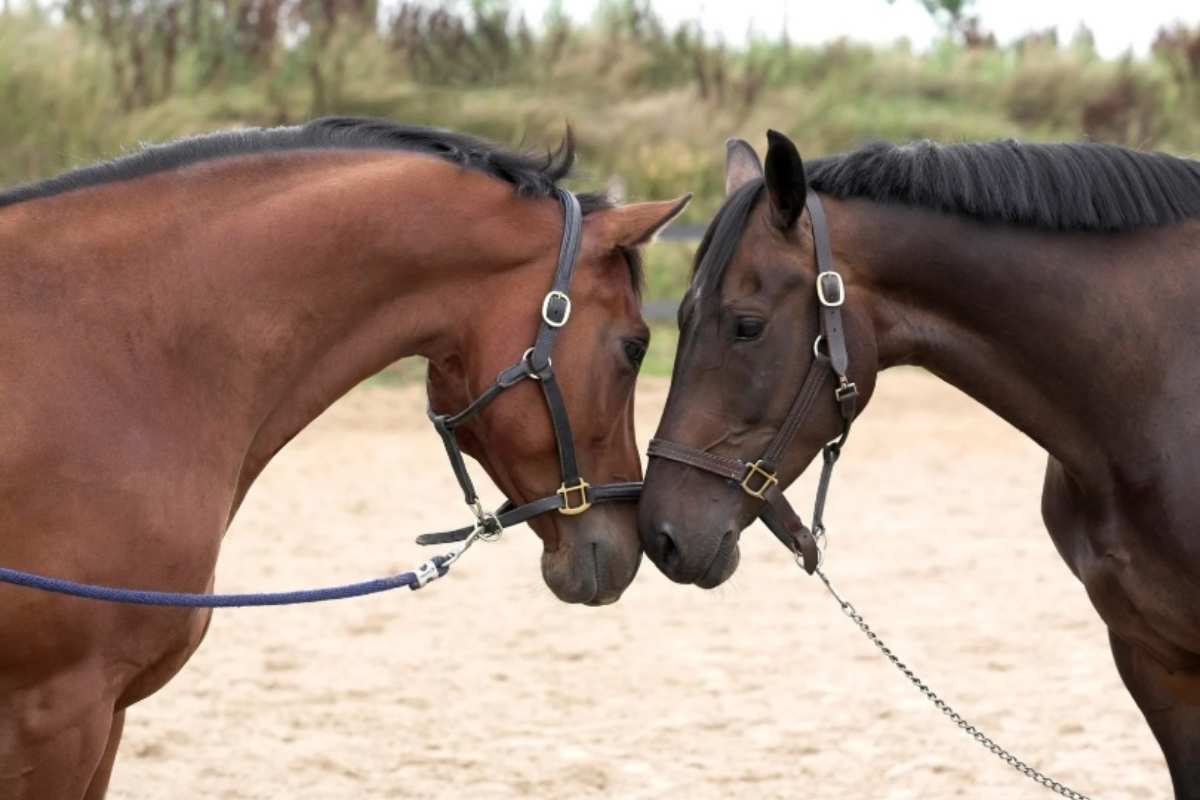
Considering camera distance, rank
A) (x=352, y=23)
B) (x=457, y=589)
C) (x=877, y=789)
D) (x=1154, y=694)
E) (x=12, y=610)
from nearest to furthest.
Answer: (x=12, y=610)
(x=1154, y=694)
(x=877, y=789)
(x=457, y=589)
(x=352, y=23)

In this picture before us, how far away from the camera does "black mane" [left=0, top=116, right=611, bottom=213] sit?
3.29 meters

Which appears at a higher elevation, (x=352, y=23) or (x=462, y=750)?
(x=352, y=23)

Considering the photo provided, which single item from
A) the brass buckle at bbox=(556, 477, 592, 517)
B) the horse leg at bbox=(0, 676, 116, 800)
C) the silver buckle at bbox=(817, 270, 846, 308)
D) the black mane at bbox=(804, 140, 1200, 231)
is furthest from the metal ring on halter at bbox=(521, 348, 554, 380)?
the horse leg at bbox=(0, 676, 116, 800)

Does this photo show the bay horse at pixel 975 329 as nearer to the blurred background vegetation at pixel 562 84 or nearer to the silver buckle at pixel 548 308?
the silver buckle at pixel 548 308

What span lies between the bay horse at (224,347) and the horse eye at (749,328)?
0.78 ft

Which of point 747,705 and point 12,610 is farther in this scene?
point 747,705

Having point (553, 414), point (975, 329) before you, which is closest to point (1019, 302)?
point (975, 329)

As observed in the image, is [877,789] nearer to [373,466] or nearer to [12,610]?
[12,610]

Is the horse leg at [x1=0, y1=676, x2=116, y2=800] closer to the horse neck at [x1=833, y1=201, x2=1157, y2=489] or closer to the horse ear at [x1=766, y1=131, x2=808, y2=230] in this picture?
the horse ear at [x1=766, y1=131, x2=808, y2=230]

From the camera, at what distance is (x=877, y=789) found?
16.1 feet

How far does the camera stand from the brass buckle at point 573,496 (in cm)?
343

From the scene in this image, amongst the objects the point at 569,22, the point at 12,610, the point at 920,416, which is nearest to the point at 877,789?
the point at 12,610

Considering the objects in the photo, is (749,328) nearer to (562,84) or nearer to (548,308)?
(548,308)

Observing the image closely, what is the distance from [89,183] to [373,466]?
24.5 ft
